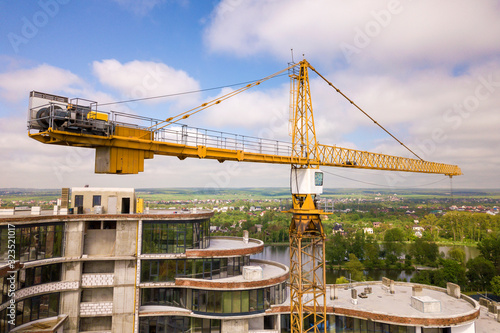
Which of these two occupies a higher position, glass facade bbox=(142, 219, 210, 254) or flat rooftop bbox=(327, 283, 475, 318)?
glass facade bbox=(142, 219, 210, 254)

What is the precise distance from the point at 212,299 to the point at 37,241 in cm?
1568

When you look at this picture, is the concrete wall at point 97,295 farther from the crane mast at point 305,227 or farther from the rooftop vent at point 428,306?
the rooftop vent at point 428,306

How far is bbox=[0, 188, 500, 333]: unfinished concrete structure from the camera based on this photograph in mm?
26281

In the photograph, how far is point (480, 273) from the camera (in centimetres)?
6338

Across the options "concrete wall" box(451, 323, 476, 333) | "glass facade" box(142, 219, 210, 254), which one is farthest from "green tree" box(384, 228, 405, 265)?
"glass facade" box(142, 219, 210, 254)

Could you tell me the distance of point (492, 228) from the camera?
11494 cm

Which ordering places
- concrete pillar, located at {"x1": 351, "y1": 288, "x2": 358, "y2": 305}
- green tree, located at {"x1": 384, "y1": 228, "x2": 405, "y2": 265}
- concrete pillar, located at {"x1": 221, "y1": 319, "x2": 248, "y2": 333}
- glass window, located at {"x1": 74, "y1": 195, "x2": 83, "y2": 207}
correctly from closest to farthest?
concrete pillar, located at {"x1": 221, "y1": 319, "x2": 248, "y2": 333}
concrete pillar, located at {"x1": 351, "y1": 288, "x2": 358, "y2": 305}
glass window, located at {"x1": 74, "y1": 195, "x2": 83, "y2": 207}
green tree, located at {"x1": 384, "y1": 228, "x2": 405, "y2": 265}

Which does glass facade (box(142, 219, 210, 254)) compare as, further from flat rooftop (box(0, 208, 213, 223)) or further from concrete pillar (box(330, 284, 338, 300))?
concrete pillar (box(330, 284, 338, 300))

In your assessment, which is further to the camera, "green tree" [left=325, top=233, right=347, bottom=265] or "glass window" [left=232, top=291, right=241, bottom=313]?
"green tree" [left=325, top=233, right=347, bottom=265]

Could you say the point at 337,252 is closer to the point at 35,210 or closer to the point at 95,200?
the point at 95,200

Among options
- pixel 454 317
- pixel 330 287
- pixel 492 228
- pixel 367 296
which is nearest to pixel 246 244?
pixel 330 287

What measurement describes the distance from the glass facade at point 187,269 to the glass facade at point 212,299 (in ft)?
4.49

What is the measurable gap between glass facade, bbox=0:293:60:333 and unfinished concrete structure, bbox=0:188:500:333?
82 millimetres

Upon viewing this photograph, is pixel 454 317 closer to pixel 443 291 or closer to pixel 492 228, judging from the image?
pixel 443 291
